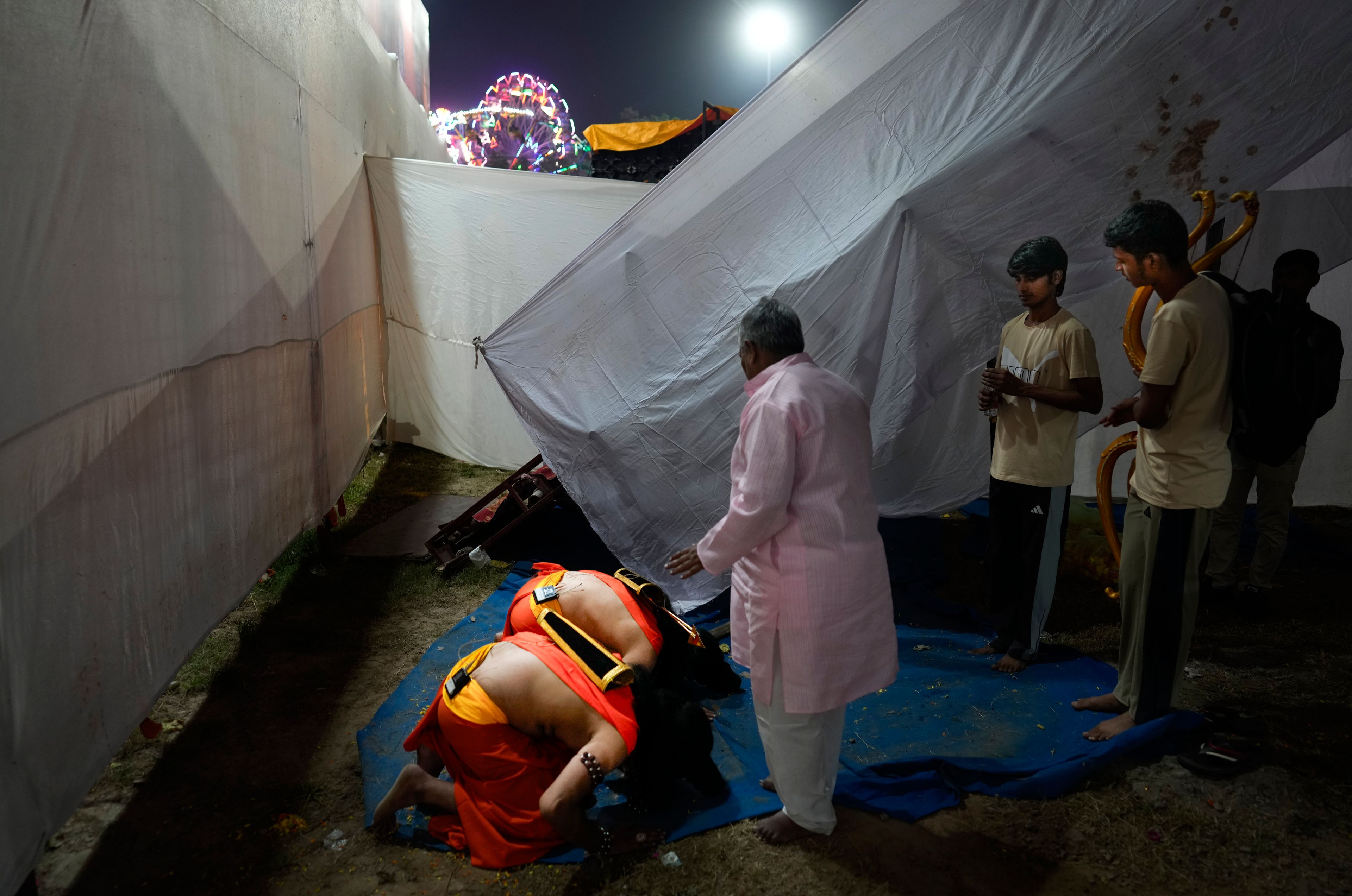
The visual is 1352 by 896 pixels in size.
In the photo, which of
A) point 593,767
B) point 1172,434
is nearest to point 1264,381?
point 1172,434

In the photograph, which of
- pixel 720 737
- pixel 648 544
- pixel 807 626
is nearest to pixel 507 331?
pixel 648 544

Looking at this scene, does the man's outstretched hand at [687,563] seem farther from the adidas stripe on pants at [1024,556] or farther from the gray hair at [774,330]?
the adidas stripe on pants at [1024,556]

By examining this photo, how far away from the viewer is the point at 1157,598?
211 centimetres

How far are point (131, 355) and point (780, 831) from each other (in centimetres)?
199

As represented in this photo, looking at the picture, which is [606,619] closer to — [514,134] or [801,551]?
[801,551]

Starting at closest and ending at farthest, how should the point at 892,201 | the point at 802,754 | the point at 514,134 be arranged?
the point at 802,754 → the point at 892,201 → the point at 514,134

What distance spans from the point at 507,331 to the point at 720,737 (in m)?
1.81

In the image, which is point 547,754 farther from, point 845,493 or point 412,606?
point 412,606

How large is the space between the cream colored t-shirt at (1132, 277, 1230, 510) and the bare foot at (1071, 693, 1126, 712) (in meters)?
0.71

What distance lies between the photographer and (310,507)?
3.77 meters

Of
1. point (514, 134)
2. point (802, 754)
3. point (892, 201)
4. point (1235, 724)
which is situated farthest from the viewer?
point (514, 134)

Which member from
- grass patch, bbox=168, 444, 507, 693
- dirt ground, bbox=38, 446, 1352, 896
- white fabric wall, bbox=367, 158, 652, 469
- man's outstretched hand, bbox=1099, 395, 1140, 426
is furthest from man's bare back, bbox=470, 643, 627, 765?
white fabric wall, bbox=367, 158, 652, 469

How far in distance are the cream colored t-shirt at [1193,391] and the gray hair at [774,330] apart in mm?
963

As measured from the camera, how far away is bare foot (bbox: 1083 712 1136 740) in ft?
7.38
